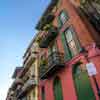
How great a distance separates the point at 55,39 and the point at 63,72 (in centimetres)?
463

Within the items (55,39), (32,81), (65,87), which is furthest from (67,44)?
(32,81)

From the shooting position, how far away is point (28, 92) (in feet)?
92.4

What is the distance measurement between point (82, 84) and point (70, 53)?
3.71m

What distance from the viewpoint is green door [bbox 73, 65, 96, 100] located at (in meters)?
14.5

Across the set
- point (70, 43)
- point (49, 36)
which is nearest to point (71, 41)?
point (70, 43)

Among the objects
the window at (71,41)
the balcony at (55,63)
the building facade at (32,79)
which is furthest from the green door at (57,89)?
the building facade at (32,79)

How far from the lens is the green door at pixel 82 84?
1450cm

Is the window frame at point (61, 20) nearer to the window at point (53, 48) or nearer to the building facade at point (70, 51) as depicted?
the building facade at point (70, 51)

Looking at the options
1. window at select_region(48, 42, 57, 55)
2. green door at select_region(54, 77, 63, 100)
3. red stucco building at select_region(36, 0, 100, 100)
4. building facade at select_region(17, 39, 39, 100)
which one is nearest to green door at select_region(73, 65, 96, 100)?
red stucco building at select_region(36, 0, 100, 100)

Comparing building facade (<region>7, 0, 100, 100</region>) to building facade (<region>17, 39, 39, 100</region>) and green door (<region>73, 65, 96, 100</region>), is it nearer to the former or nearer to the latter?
green door (<region>73, 65, 96, 100</region>)

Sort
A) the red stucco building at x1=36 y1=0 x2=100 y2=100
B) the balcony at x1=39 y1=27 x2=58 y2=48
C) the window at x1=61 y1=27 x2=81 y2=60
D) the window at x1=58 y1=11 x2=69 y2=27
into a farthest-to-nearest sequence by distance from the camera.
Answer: the balcony at x1=39 y1=27 x2=58 y2=48
the window at x1=58 y1=11 x2=69 y2=27
the window at x1=61 y1=27 x2=81 y2=60
the red stucco building at x1=36 y1=0 x2=100 y2=100

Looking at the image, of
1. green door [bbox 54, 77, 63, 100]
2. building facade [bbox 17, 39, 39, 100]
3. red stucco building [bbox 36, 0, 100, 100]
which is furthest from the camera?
building facade [bbox 17, 39, 39, 100]

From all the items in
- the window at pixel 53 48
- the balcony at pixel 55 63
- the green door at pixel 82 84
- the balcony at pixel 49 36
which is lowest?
the green door at pixel 82 84

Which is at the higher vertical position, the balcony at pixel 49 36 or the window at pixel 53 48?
the balcony at pixel 49 36
